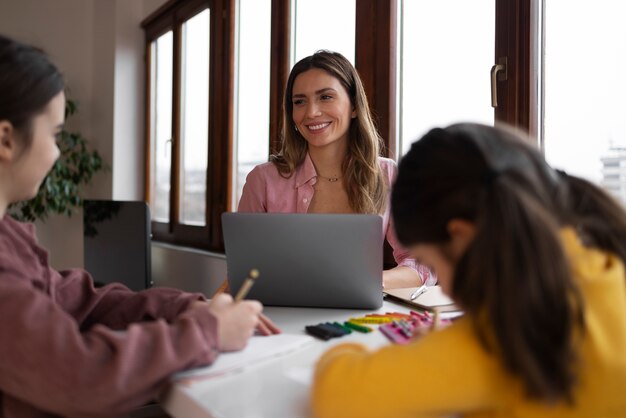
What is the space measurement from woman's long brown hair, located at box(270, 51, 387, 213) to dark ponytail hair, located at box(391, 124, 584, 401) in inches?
48.1

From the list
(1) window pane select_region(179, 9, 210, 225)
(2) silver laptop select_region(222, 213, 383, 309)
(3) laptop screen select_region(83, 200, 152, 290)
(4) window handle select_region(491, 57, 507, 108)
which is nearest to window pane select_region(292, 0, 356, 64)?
(4) window handle select_region(491, 57, 507, 108)

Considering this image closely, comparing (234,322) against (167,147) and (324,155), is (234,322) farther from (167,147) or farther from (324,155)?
(167,147)

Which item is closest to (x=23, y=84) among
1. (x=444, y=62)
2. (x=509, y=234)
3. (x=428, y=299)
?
(x=509, y=234)

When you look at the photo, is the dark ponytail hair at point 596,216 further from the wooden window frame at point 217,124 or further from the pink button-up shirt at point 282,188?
the wooden window frame at point 217,124

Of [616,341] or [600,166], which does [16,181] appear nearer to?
[616,341]

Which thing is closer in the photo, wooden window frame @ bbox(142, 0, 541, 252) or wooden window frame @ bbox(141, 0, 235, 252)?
wooden window frame @ bbox(142, 0, 541, 252)

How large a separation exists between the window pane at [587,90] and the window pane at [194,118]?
2383 millimetres

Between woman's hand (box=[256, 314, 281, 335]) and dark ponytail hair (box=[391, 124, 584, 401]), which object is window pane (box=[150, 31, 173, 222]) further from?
dark ponytail hair (box=[391, 124, 584, 401])

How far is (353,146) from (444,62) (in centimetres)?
47

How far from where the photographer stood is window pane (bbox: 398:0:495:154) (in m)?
1.90

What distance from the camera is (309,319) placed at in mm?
1082

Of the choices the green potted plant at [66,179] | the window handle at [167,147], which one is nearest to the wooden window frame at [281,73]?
the window handle at [167,147]

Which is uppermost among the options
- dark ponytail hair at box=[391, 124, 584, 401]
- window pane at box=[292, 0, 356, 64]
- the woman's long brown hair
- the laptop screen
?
window pane at box=[292, 0, 356, 64]

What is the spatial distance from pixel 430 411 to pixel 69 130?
14.8 feet
